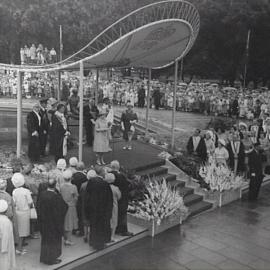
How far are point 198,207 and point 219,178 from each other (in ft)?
3.83

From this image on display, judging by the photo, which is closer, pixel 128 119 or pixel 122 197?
pixel 122 197

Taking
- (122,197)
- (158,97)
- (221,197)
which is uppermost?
(158,97)

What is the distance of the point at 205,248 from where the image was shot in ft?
29.6

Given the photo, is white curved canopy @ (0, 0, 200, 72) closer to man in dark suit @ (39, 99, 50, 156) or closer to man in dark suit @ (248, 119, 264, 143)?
man in dark suit @ (39, 99, 50, 156)

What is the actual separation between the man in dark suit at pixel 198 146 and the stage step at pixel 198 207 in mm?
2099

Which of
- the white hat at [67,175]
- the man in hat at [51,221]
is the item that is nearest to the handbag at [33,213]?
the man in hat at [51,221]

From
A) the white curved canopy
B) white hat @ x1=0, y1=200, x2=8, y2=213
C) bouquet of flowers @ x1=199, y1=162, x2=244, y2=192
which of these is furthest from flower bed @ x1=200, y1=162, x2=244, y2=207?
white hat @ x1=0, y1=200, x2=8, y2=213

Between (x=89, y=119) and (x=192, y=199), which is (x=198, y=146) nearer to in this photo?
(x=192, y=199)

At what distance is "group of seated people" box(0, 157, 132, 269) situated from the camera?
296 inches

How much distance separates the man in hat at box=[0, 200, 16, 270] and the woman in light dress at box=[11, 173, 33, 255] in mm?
808

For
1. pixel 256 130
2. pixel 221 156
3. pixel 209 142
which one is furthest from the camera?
pixel 256 130

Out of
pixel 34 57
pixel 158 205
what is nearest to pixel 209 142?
pixel 158 205

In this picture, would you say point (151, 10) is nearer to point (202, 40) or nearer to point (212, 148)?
point (212, 148)

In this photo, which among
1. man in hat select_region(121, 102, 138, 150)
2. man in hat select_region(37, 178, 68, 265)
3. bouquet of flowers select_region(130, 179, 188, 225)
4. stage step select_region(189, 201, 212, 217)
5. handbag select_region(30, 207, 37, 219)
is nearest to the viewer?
man in hat select_region(37, 178, 68, 265)
